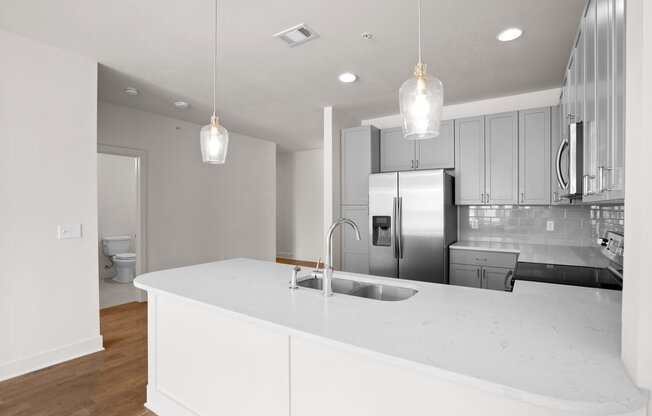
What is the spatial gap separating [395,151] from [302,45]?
2.00 metres

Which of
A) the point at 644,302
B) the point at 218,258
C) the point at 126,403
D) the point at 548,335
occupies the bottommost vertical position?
the point at 126,403

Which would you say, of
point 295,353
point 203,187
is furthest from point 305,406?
point 203,187

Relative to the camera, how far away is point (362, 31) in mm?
2439

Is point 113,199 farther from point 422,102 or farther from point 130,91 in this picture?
point 422,102

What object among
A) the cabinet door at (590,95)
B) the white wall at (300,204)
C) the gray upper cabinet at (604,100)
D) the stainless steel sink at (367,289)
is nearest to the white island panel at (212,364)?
the stainless steel sink at (367,289)

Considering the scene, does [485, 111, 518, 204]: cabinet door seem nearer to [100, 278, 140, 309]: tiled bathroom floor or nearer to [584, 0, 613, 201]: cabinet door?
[584, 0, 613, 201]: cabinet door

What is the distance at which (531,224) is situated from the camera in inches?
147

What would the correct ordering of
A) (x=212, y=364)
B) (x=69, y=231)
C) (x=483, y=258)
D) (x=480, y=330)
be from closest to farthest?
1. (x=480, y=330)
2. (x=212, y=364)
3. (x=69, y=231)
4. (x=483, y=258)

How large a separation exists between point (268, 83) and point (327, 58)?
85cm

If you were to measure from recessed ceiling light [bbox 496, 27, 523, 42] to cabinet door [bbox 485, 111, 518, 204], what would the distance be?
126cm

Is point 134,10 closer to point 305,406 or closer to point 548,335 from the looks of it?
point 305,406

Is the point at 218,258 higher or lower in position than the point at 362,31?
lower

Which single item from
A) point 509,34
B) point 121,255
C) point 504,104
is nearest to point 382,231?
point 504,104

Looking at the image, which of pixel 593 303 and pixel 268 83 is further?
pixel 268 83
